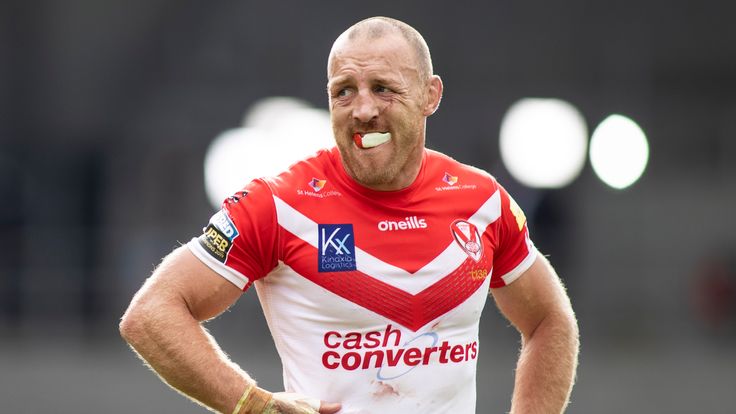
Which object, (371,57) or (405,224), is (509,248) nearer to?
(405,224)

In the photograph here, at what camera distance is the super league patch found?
3764 millimetres

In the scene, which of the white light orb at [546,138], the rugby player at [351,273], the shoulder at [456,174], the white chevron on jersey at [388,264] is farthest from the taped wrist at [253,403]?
the white light orb at [546,138]

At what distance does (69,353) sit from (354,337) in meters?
10.7

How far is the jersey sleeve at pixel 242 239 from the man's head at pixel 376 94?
319mm

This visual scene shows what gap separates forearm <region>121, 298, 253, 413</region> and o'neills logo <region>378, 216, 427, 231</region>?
27.1 inches

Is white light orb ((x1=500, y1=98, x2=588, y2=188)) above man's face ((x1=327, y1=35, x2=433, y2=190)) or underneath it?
underneath

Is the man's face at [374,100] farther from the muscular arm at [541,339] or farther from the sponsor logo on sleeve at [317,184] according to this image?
the muscular arm at [541,339]

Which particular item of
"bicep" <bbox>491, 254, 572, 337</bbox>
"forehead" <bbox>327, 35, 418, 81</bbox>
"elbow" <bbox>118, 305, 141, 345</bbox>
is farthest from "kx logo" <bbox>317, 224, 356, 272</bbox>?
"bicep" <bbox>491, 254, 572, 337</bbox>

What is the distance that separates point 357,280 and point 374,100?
56cm

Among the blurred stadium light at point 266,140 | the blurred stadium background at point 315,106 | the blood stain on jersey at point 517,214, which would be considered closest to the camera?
the blood stain on jersey at point 517,214

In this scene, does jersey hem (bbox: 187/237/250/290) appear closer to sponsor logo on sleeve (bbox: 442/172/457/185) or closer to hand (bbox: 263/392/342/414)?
hand (bbox: 263/392/342/414)

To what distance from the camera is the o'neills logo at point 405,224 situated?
3.99 metres

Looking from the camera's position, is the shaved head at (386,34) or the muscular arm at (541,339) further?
the muscular arm at (541,339)

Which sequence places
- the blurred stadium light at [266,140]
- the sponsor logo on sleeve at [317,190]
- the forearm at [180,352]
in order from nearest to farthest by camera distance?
the forearm at [180,352] < the sponsor logo on sleeve at [317,190] < the blurred stadium light at [266,140]
